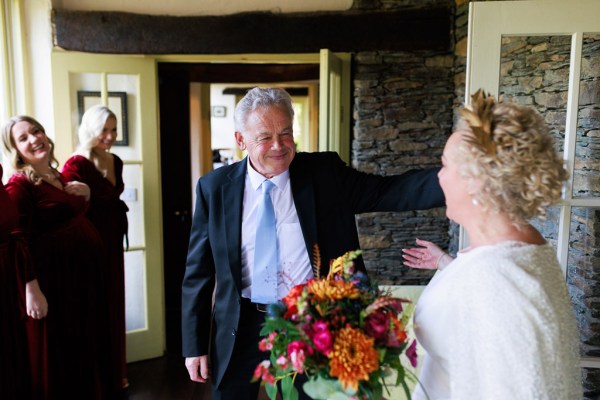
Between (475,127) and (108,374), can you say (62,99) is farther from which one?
(475,127)

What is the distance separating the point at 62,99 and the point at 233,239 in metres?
2.24

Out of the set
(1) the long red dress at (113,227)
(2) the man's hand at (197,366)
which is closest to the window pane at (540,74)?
(2) the man's hand at (197,366)

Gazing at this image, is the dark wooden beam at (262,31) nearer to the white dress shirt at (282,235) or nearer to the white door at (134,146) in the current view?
the white door at (134,146)

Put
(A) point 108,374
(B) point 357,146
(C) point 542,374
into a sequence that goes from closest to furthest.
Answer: (C) point 542,374 → (A) point 108,374 → (B) point 357,146

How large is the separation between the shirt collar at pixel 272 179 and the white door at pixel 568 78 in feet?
2.52

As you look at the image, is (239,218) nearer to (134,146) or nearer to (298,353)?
(298,353)

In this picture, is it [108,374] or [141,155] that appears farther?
[141,155]

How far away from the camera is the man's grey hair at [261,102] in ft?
5.09

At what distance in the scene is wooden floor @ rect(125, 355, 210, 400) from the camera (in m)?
3.06

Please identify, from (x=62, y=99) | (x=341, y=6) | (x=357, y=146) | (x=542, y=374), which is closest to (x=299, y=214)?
(x=542, y=374)

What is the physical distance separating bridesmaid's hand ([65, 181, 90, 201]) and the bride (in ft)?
7.45

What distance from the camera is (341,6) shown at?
3.05 metres

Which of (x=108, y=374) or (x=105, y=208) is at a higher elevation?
(x=105, y=208)

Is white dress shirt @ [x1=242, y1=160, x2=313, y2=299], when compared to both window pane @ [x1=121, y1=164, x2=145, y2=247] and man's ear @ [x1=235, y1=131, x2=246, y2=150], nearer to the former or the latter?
man's ear @ [x1=235, y1=131, x2=246, y2=150]
